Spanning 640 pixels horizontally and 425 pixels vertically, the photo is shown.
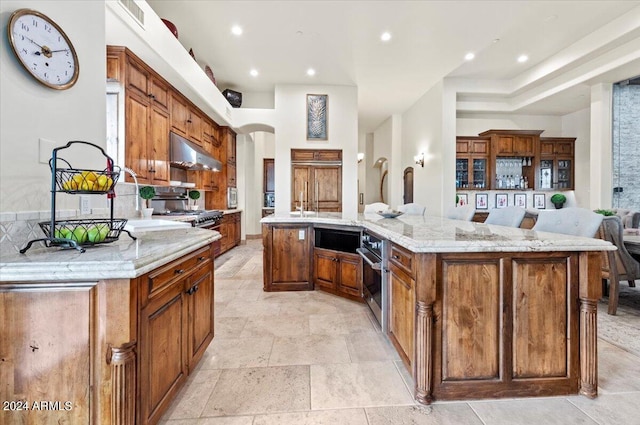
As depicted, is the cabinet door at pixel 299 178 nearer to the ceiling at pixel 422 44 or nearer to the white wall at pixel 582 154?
the ceiling at pixel 422 44

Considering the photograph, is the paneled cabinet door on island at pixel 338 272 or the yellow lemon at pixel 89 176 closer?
the yellow lemon at pixel 89 176

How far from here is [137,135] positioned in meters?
3.17

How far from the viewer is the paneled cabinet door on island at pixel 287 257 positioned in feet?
11.2

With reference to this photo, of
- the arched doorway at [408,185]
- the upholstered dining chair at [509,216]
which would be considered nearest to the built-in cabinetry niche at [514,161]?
the arched doorway at [408,185]

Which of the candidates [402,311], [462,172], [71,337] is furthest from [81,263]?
[462,172]

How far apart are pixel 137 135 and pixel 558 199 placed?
8398mm

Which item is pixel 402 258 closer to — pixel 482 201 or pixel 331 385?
pixel 331 385

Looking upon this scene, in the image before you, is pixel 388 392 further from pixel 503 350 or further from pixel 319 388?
pixel 503 350

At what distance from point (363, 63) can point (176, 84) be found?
328 centimetres

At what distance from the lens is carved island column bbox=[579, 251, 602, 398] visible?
1497 millimetres

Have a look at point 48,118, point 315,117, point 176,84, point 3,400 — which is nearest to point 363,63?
point 315,117

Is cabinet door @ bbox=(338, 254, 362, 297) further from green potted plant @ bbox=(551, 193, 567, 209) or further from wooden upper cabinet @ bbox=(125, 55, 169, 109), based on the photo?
green potted plant @ bbox=(551, 193, 567, 209)

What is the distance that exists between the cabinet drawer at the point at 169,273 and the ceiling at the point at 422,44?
145 inches

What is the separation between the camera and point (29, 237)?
129 cm
